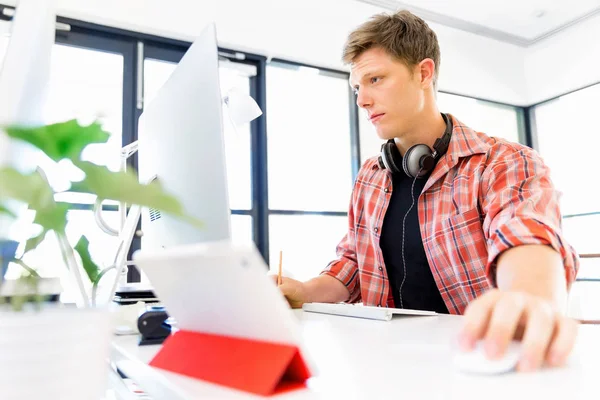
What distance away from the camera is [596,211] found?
13.9 ft

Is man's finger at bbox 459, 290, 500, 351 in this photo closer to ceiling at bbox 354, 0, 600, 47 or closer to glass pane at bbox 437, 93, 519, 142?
ceiling at bbox 354, 0, 600, 47

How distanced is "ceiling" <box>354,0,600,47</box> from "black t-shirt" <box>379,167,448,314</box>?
2839mm

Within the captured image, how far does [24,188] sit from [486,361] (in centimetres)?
44

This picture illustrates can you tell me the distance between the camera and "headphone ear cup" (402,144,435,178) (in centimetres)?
130

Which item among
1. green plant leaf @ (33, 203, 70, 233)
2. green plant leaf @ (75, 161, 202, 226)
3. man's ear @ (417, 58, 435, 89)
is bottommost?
green plant leaf @ (33, 203, 70, 233)

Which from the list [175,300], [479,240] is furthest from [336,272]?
[175,300]

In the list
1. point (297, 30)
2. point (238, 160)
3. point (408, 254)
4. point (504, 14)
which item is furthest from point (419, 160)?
point (504, 14)

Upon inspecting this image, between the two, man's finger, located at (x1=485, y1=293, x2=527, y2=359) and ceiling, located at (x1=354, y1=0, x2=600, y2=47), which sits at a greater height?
ceiling, located at (x1=354, y1=0, x2=600, y2=47)

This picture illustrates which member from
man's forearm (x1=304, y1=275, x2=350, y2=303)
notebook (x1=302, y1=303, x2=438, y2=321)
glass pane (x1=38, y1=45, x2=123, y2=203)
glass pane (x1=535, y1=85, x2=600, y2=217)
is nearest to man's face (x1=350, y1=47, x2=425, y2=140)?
man's forearm (x1=304, y1=275, x2=350, y2=303)

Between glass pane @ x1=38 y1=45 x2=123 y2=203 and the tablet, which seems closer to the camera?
the tablet

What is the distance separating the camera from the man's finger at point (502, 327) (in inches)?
19.0

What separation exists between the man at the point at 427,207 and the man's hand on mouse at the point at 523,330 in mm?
181

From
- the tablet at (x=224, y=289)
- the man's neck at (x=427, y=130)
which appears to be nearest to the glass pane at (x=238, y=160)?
the man's neck at (x=427, y=130)

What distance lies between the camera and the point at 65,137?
328 mm
